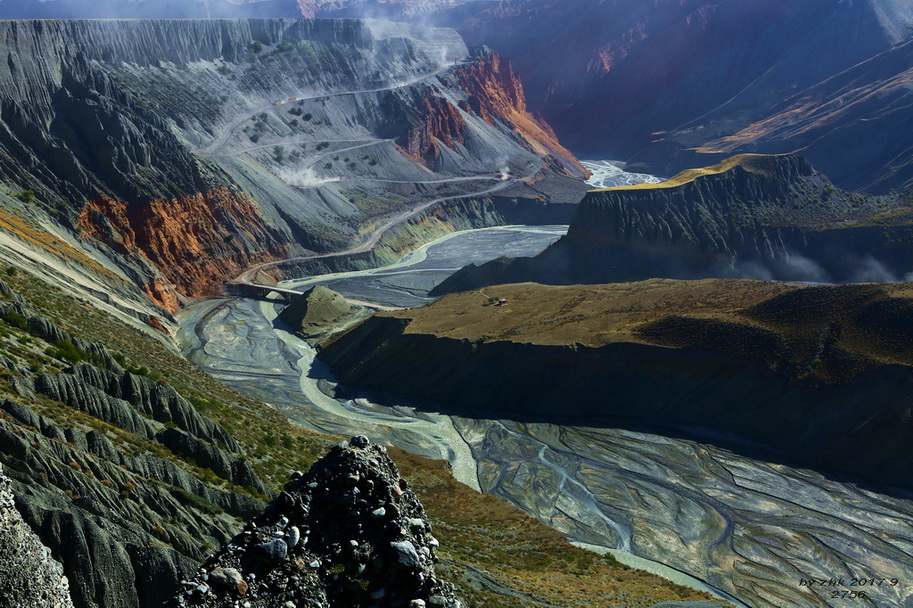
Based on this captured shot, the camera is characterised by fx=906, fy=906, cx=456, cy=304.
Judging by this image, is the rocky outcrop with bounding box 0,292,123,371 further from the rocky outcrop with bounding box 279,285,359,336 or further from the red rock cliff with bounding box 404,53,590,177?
the red rock cliff with bounding box 404,53,590,177

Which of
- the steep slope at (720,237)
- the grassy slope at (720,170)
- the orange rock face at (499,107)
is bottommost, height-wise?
the steep slope at (720,237)

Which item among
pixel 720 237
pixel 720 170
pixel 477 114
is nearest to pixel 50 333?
pixel 720 237

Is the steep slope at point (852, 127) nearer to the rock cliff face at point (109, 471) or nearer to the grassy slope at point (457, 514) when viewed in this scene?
the grassy slope at point (457, 514)

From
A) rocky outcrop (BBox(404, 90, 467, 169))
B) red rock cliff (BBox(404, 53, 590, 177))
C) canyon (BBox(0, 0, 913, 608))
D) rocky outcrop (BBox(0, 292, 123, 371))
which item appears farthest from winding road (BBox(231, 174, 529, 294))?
rocky outcrop (BBox(0, 292, 123, 371))

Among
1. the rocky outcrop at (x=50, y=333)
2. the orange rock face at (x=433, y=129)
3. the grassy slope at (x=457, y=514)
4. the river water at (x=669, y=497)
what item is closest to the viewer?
the grassy slope at (x=457, y=514)

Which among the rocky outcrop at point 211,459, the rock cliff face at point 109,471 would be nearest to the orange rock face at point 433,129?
the rock cliff face at point 109,471

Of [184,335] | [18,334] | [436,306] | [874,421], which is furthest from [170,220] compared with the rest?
[874,421]

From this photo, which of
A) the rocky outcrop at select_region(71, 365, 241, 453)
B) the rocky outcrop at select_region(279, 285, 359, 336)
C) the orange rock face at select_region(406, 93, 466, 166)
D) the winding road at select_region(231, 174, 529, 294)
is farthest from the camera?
the orange rock face at select_region(406, 93, 466, 166)
